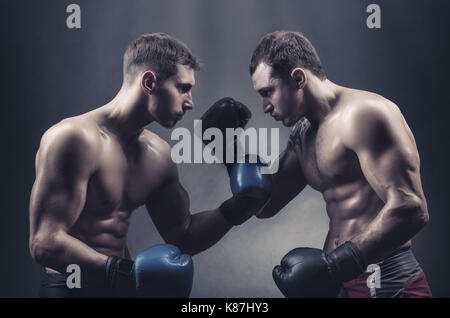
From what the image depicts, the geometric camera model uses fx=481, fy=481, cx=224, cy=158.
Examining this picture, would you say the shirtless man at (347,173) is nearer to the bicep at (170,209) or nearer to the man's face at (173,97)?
the man's face at (173,97)

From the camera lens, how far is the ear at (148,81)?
215 centimetres

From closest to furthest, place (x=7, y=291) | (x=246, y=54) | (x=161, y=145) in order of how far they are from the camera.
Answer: (x=161, y=145) → (x=7, y=291) → (x=246, y=54)

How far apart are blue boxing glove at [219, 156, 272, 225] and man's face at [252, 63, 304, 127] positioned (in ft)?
0.91

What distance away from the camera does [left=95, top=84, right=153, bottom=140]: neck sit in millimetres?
2146

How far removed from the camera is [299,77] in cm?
216

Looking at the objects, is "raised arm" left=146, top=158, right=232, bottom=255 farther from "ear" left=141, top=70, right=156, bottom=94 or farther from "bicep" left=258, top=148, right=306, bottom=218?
"ear" left=141, top=70, right=156, bottom=94

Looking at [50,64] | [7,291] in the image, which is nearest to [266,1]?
[50,64]

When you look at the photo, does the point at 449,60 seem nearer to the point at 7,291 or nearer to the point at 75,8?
the point at 75,8

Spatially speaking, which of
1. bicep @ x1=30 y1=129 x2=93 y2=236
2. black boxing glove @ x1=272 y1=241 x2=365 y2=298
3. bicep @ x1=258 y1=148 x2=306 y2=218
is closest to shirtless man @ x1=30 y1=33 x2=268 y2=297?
bicep @ x1=30 y1=129 x2=93 y2=236

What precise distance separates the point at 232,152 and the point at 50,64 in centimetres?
120

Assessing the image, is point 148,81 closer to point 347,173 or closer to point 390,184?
point 347,173

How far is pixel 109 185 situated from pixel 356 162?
41.9 inches

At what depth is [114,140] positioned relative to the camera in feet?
7.02

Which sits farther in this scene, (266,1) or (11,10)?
(266,1)
